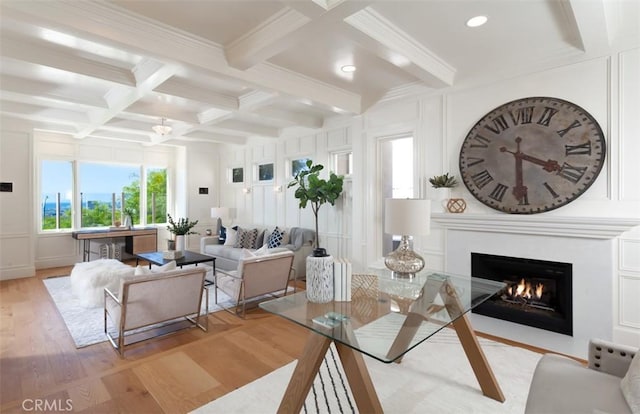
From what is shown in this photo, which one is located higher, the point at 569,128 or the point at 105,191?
the point at 569,128

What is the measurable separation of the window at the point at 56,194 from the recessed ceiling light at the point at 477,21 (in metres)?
7.96

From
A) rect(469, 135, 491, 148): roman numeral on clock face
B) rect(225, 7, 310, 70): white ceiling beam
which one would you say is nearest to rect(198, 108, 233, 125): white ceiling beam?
rect(225, 7, 310, 70): white ceiling beam

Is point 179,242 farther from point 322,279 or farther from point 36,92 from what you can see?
point 322,279

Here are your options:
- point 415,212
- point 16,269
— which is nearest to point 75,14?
point 415,212

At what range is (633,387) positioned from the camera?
137 centimetres

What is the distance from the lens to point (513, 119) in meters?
3.18

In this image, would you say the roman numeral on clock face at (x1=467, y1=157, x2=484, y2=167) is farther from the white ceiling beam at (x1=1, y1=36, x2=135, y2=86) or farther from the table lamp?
the white ceiling beam at (x1=1, y1=36, x2=135, y2=86)

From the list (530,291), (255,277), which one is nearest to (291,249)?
(255,277)

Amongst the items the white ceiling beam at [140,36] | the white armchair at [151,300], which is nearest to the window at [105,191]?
the white armchair at [151,300]

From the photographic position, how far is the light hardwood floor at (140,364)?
227cm

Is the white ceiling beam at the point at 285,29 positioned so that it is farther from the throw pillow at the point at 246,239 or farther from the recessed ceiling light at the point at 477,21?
the throw pillow at the point at 246,239

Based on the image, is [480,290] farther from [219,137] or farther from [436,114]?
[219,137]

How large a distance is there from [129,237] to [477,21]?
7.62 meters

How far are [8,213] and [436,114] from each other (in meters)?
7.30
